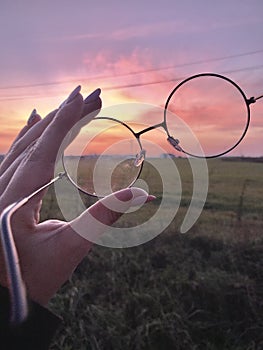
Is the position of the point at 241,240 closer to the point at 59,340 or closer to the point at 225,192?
the point at 225,192

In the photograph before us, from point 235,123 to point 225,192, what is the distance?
2868 mm

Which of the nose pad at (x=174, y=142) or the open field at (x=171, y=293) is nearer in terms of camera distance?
the nose pad at (x=174, y=142)

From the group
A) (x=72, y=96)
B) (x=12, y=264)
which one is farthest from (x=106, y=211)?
(x=12, y=264)

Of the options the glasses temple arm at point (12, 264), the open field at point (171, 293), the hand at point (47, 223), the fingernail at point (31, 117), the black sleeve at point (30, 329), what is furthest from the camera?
the open field at point (171, 293)

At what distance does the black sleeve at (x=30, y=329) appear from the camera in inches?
17.5

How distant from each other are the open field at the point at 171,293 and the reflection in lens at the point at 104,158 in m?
0.84

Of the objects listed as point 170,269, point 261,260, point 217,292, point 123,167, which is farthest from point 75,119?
point 261,260

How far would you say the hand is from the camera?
0.56m

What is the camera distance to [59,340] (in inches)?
82.5

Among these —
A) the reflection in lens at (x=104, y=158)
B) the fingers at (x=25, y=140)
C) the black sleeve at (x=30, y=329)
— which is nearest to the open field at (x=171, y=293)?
the reflection in lens at (x=104, y=158)

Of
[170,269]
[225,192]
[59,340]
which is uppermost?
[225,192]

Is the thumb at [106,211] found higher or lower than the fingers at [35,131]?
lower

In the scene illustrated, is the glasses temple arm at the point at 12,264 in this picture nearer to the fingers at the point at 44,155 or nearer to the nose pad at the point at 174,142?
the fingers at the point at 44,155

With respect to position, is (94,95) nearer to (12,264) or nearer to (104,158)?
(104,158)
